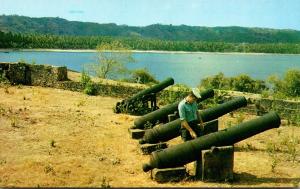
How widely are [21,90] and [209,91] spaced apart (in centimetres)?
947

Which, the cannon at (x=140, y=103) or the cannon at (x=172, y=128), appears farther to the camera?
the cannon at (x=140, y=103)

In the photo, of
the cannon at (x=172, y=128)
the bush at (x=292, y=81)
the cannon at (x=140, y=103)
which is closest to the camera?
the cannon at (x=172, y=128)

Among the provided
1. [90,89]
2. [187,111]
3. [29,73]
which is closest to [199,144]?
[187,111]

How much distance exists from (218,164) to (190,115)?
1435mm

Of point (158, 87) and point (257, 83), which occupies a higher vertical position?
point (158, 87)

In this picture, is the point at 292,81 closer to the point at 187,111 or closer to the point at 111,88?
the point at 111,88

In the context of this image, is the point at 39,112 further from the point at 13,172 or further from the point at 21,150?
the point at 13,172

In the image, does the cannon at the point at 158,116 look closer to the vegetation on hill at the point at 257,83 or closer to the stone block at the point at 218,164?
the stone block at the point at 218,164

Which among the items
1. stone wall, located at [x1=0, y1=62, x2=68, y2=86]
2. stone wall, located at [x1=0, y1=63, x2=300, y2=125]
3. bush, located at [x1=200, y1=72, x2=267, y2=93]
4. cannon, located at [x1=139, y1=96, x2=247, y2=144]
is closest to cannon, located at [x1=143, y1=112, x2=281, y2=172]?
cannon, located at [x1=139, y1=96, x2=247, y2=144]

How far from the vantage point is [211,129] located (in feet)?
37.6

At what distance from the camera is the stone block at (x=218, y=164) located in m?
8.45

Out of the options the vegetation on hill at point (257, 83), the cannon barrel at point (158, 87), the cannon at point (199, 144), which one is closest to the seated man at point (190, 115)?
the cannon at point (199, 144)

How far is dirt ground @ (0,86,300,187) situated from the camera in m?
8.66

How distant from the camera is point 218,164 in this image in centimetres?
857
